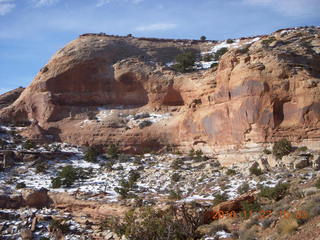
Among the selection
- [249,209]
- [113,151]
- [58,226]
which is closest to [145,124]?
[113,151]

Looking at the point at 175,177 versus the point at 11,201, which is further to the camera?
the point at 175,177

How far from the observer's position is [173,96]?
35938 millimetres

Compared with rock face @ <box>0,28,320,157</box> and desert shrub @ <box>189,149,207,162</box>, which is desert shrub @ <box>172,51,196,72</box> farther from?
desert shrub @ <box>189,149,207,162</box>

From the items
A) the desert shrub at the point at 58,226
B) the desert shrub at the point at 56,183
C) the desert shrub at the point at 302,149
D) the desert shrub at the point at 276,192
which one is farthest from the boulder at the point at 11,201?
the desert shrub at the point at 302,149

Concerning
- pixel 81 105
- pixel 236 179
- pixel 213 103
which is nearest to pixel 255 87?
pixel 213 103

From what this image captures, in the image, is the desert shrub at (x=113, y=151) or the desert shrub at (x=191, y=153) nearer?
the desert shrub at (x=191, y=153)

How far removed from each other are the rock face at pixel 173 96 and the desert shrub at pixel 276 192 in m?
7.53

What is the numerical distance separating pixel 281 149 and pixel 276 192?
6.51 m

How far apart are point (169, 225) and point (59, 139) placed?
73.6 feet

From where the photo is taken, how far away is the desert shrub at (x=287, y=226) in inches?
483

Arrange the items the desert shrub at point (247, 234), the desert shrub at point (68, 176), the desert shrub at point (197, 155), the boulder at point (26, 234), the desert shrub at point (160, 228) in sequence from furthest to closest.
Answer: the desert shrub at point (197, 155) → the desert shrub at point (68, 176) → the boulder at point (26, 234) → the desert shrub at point (160, 228) → the desert shrub at point (247, 234)

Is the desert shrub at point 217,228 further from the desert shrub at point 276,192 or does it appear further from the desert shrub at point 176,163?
the desert shrub at point 176,163

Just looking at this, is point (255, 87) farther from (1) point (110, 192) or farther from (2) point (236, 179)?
(1) point (110, 192)

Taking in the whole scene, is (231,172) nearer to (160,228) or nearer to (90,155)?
(160,228)
